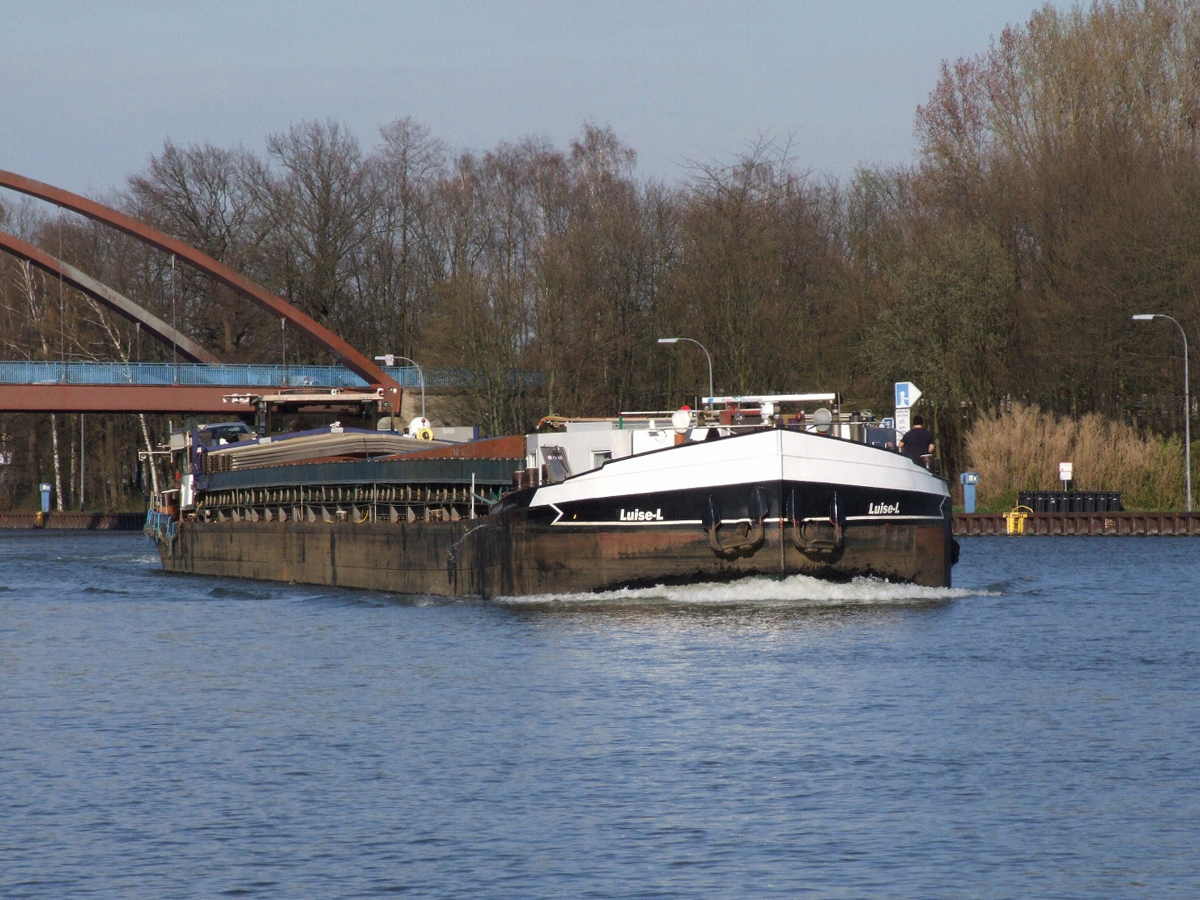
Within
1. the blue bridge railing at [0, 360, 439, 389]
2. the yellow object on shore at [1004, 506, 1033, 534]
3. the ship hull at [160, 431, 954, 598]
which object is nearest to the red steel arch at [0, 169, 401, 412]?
the blue bridge railing at [0, 360, 439, 389]

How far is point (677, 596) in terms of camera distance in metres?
27.6

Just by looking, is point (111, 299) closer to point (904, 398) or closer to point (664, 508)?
point (904, 398)

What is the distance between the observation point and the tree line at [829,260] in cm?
6619

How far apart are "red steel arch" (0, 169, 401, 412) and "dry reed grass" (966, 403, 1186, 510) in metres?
25.4

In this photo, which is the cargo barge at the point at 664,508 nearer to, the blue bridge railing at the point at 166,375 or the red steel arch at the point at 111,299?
the blue bridge railing at the point at 166,375

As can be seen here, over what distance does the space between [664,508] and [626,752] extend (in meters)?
11.0

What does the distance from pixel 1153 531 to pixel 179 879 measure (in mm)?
50771

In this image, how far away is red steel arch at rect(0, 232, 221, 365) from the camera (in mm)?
76812

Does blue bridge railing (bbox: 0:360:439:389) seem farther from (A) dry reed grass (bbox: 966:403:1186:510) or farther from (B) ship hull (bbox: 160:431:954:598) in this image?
(B) ship hull (bbox: 160:431:954:598)

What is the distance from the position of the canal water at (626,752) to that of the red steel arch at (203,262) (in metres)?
46.7

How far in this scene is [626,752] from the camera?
55.6 feet

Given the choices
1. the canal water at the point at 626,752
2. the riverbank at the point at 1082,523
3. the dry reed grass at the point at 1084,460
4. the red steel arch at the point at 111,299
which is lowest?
the canal water at the point at 626,752

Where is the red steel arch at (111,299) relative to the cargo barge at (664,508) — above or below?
above

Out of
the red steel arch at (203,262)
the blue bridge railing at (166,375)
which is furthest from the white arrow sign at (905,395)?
the red steel arch at (203,262)
